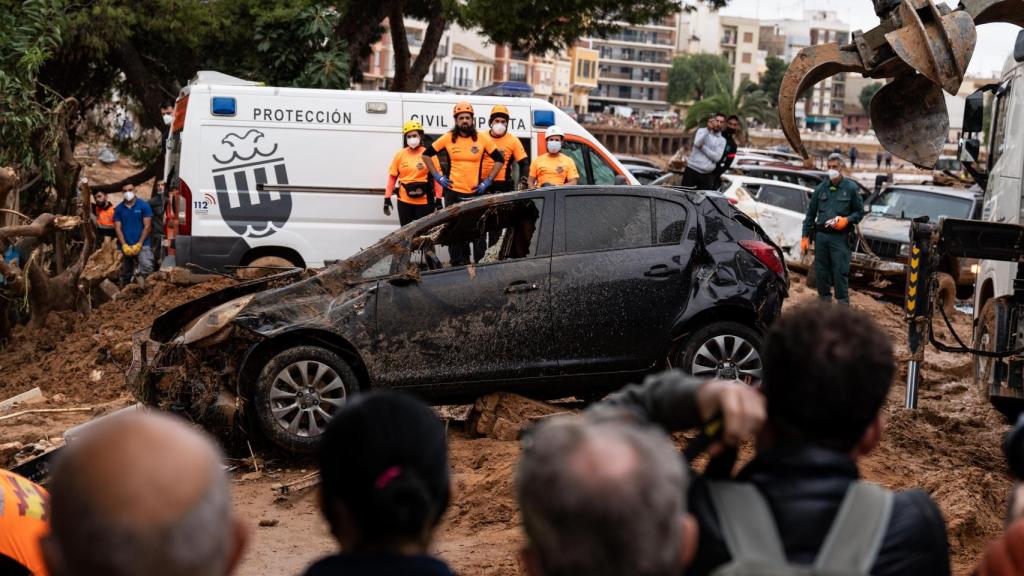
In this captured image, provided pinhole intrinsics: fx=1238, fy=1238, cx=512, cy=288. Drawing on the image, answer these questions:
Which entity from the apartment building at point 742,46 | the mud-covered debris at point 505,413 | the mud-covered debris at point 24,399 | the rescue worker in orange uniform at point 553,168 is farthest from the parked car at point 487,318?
the apartment building at point 742,46

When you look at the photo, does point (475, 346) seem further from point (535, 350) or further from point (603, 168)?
point (603, 168)

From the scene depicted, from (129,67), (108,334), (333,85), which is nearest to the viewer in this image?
(108,334)

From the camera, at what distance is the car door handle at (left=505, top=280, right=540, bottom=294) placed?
28.3ft

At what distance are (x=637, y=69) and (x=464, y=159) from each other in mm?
179361

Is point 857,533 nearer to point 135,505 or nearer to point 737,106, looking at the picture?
point 135,505

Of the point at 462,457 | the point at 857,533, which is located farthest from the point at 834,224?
the point at 857,533

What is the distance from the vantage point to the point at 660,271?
8797mm

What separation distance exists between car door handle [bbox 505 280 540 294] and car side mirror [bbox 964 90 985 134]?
15.8 ft

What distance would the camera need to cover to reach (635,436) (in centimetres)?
211

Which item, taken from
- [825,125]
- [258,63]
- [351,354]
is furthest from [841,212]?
[825,125]

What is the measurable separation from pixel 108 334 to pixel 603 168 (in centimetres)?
549

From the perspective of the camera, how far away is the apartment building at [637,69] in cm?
18650

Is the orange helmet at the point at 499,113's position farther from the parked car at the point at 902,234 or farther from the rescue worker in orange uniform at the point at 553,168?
the parked car at the point at 902,234

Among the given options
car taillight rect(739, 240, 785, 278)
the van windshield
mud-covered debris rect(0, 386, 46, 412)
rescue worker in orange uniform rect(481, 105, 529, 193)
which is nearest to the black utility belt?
rescue worker in orange uniform rect(481, 105, 529, 193)
